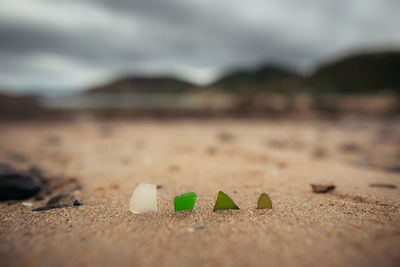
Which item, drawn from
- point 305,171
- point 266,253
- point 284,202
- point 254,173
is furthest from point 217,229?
point 305,171

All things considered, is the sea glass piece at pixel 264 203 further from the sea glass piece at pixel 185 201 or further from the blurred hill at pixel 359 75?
the blurred hill at pixel 359 75

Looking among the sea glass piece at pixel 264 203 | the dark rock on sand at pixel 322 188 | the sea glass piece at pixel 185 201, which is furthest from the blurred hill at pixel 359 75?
the sea glass piece at pixel 185 201

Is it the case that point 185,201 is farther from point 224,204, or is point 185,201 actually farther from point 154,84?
point 154,84

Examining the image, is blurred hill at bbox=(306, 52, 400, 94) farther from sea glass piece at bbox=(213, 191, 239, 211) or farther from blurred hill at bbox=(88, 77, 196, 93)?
sea glass piece at bbox=(213, 191, 239, 211)

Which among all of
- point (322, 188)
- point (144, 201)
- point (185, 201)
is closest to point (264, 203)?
point (185, 201)

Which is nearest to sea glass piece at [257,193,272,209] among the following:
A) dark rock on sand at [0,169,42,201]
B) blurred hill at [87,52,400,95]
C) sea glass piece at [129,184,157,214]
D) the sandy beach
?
the sandy beach

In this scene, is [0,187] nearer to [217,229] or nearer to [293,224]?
[217,229]

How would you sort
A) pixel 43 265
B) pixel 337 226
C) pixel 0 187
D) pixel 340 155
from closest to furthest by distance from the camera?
1. pixel 43 265
2. pixel 337 226
3. pixel 0 187
4. pixel 340 155
